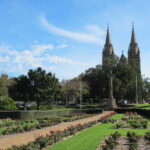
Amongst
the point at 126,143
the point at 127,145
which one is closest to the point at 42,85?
the point at 126,143

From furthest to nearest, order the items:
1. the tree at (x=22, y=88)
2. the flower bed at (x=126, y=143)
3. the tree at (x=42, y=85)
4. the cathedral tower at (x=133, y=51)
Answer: the cathedral tower at (x=133, y=51), the tree at (x=22, y=88), the tree at (x=42, y=85), the flower bed at (x=126, y=143)

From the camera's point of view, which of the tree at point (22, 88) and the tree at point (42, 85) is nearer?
the tree at point (42, 85)

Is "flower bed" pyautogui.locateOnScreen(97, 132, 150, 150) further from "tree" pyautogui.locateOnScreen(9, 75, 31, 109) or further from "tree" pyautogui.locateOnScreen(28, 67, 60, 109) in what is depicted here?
"tree" pyautogui.locateOnScreen(9, 75, 31, 109)

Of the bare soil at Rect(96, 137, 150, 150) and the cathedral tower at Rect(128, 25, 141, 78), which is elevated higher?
the cathedral tower at Rect(128, 25, 141, 78)

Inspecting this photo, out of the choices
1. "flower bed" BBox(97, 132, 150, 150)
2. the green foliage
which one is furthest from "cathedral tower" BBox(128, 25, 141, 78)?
"flower bed" BBox(97, 132, 150, 150)

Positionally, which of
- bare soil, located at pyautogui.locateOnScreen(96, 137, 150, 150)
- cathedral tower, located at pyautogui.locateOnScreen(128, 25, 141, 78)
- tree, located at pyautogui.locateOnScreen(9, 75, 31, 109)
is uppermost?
cathedral tower, located at pyautogui.locateOnScreen(128, 25, 141, 78)

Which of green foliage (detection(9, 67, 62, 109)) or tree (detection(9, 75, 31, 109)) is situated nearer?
green foliage (detection(9, 67, 62, 109))

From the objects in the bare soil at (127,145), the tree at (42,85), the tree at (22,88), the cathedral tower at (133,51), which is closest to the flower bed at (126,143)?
the bare soil at (127,145)

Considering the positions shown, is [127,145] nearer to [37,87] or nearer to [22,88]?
[37,87]

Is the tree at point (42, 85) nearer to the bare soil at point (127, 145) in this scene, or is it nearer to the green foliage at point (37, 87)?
the green foliage at point (37, 87)

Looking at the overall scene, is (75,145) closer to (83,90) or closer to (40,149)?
(40,149)

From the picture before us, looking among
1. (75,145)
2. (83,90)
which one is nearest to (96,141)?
(75,145)

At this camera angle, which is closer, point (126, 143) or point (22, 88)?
point (126, 143)

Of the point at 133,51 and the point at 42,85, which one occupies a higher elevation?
the point at 133,51
